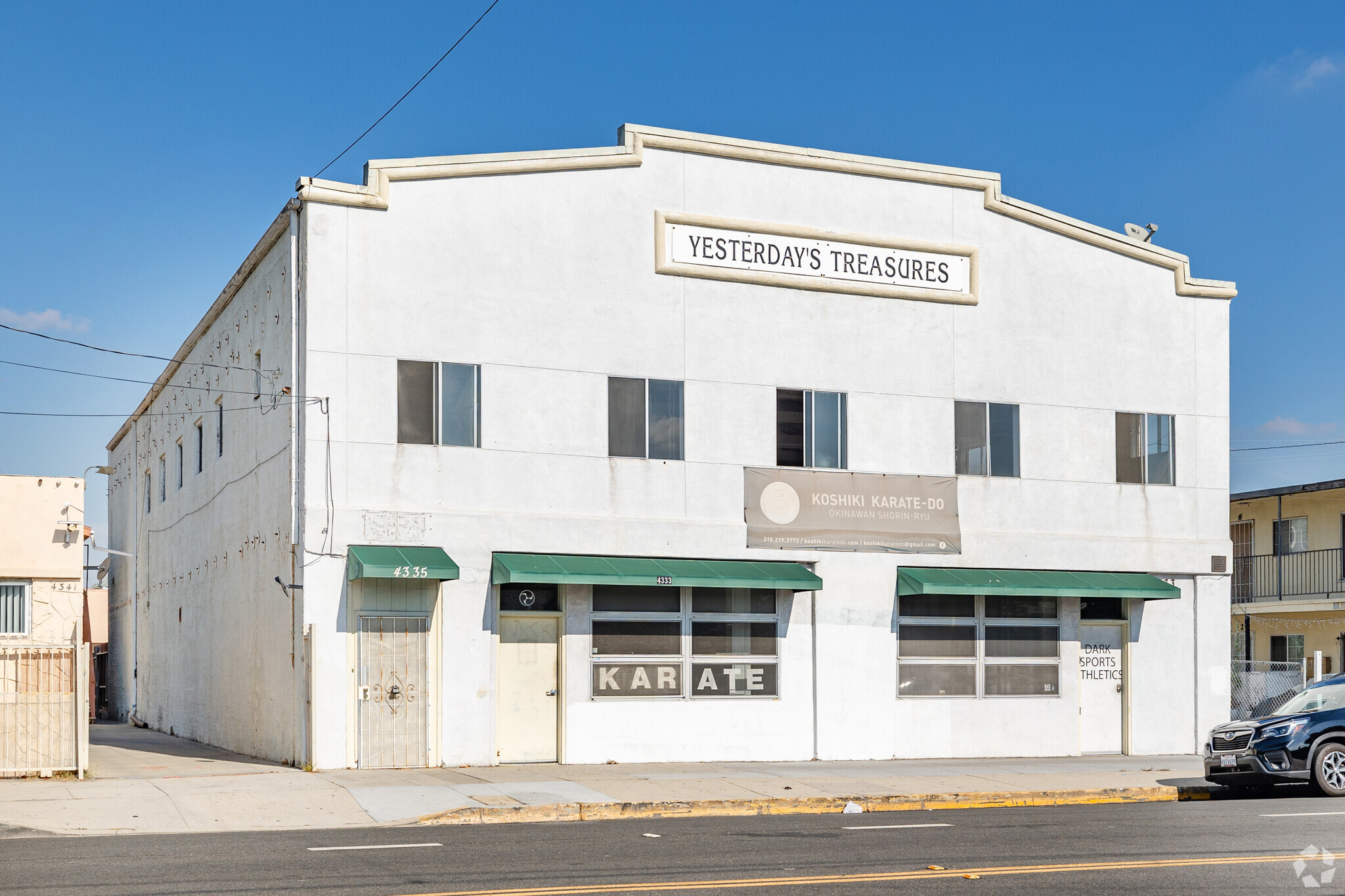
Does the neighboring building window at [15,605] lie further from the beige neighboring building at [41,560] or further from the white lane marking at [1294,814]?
the white lane marking at [1294,814]

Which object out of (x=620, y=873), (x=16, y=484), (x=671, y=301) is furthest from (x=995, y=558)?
(x=16, y=484)

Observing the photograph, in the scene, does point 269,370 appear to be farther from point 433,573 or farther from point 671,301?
point 671,301

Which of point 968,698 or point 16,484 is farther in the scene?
point 16,484

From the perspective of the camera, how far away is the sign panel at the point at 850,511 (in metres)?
22.1

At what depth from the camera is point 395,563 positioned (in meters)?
19.3

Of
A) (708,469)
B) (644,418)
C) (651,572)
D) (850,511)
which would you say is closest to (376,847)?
(651,572)

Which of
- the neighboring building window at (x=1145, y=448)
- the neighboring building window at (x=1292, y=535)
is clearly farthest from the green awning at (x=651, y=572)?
the neighboring building window at (x=1292, y=535)

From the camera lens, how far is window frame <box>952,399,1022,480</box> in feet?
77.0

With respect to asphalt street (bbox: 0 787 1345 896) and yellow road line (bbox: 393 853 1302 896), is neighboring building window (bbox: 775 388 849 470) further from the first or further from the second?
yellow road line (bbox: 393 853 1302 896)

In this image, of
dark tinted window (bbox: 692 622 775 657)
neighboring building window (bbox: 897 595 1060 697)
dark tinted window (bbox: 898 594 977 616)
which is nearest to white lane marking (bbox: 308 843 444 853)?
dark tinted window (bbox: 692 622 775 657)

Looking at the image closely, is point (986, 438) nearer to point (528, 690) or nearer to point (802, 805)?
point (528, 690)

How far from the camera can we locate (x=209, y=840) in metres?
13.2

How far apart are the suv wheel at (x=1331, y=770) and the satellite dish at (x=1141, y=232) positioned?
1068cm

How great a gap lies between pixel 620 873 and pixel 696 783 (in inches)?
280
